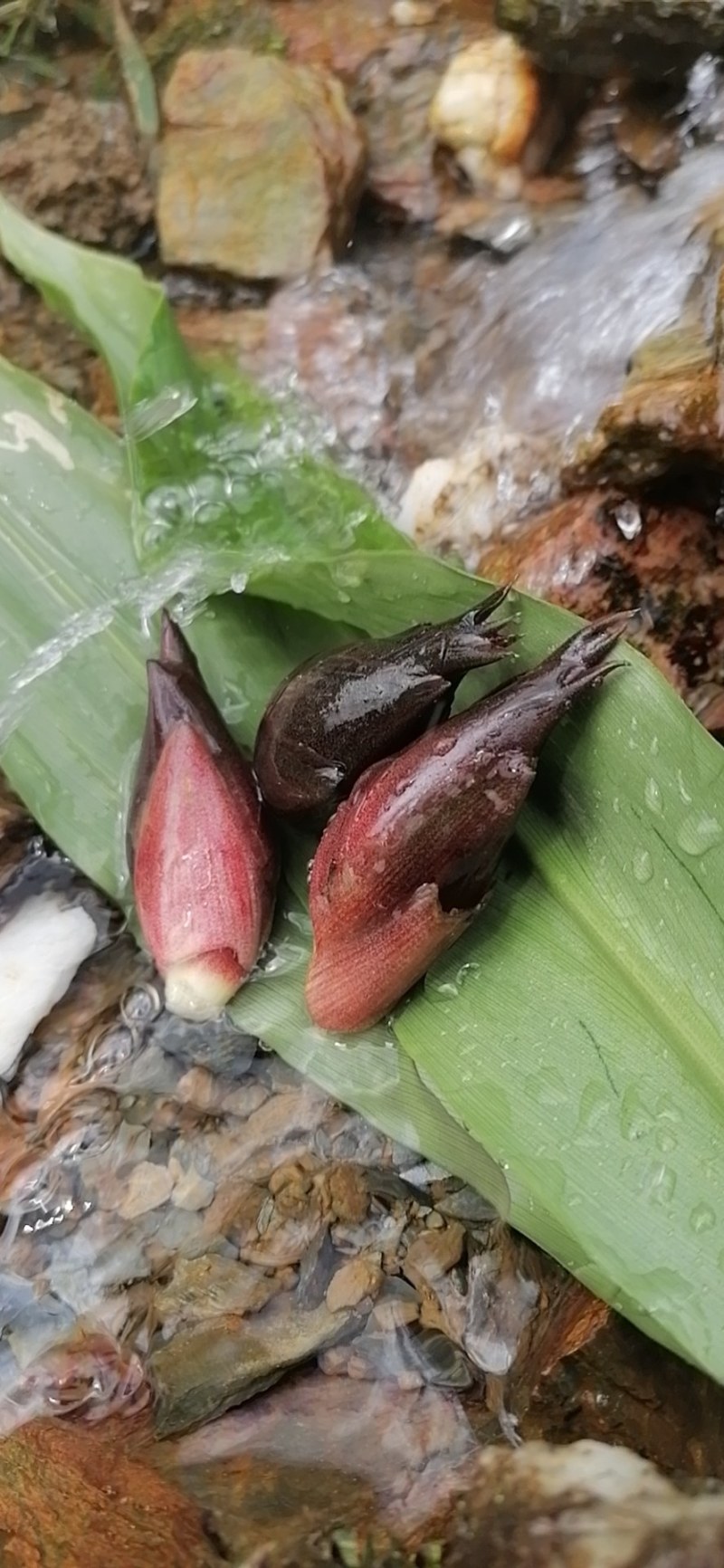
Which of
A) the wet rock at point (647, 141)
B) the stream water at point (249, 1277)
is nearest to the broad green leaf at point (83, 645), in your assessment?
the stream water at point (249, 1277)

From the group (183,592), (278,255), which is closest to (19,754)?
(183,592)

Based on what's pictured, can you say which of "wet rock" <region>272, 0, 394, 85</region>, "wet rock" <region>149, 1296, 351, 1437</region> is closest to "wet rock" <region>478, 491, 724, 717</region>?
"wet rock" <region>149, 1296, 351, 1437</region>

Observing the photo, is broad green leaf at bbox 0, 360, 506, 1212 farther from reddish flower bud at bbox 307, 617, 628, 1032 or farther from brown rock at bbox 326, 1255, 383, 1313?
brown rock at bbox 326, 1255, 383, 1313

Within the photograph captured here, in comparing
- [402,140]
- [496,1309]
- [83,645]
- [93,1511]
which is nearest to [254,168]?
[402,140]

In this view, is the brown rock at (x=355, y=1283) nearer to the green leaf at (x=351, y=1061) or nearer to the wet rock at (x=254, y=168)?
the green leaf at (x=351, y=1061)

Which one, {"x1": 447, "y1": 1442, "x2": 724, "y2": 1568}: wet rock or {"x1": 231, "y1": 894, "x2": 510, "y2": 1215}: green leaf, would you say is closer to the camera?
{"x1": 447, "y1": 1442, "x2": 724, "y2": 1568}: wet rock
